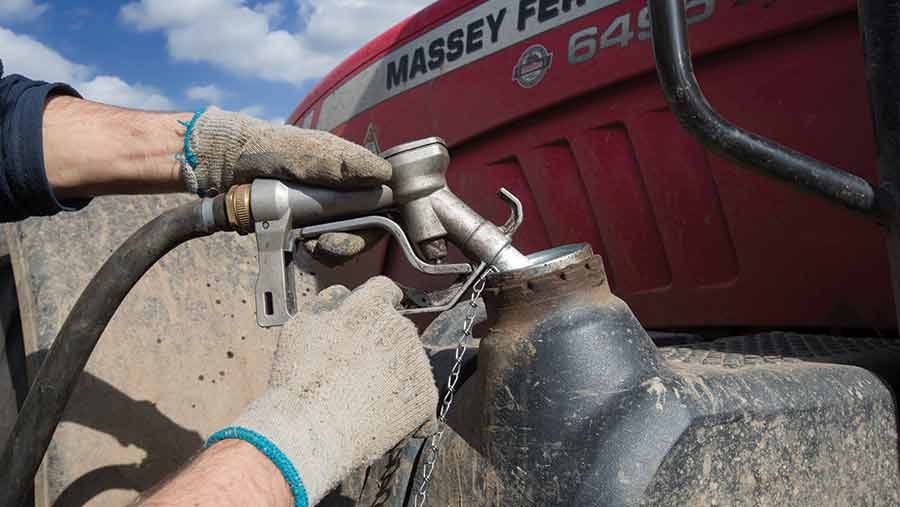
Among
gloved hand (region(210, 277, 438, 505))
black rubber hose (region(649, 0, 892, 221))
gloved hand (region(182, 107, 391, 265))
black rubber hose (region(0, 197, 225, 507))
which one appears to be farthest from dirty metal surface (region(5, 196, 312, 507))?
black rubber hose (region(649, 0, 892, 221))

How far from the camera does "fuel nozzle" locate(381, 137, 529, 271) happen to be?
1133 millimetres

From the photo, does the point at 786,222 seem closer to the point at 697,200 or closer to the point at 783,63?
the point at 697,200

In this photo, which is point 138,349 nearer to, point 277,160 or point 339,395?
point 277,160

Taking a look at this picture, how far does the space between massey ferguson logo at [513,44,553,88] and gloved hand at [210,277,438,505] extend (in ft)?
2.35

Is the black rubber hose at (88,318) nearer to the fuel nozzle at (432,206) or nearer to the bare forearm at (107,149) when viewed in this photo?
the bare forearm at (107,149)

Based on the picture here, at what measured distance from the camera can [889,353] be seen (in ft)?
3.70

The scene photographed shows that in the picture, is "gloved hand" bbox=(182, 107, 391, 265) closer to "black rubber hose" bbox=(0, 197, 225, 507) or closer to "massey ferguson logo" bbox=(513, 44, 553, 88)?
"black rubber hose" bbox=(0, 197, 225, 507)

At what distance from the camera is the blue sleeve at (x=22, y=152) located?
4.11ft

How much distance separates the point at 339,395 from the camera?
3.30 ft

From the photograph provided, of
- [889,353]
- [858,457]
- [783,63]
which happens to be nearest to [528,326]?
[858,457]

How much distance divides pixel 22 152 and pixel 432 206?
27.1 inches

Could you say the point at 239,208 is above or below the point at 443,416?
above

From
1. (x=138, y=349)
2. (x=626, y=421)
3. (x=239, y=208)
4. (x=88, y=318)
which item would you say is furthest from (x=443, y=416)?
(x=138, y=349)

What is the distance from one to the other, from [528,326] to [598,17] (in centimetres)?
81
